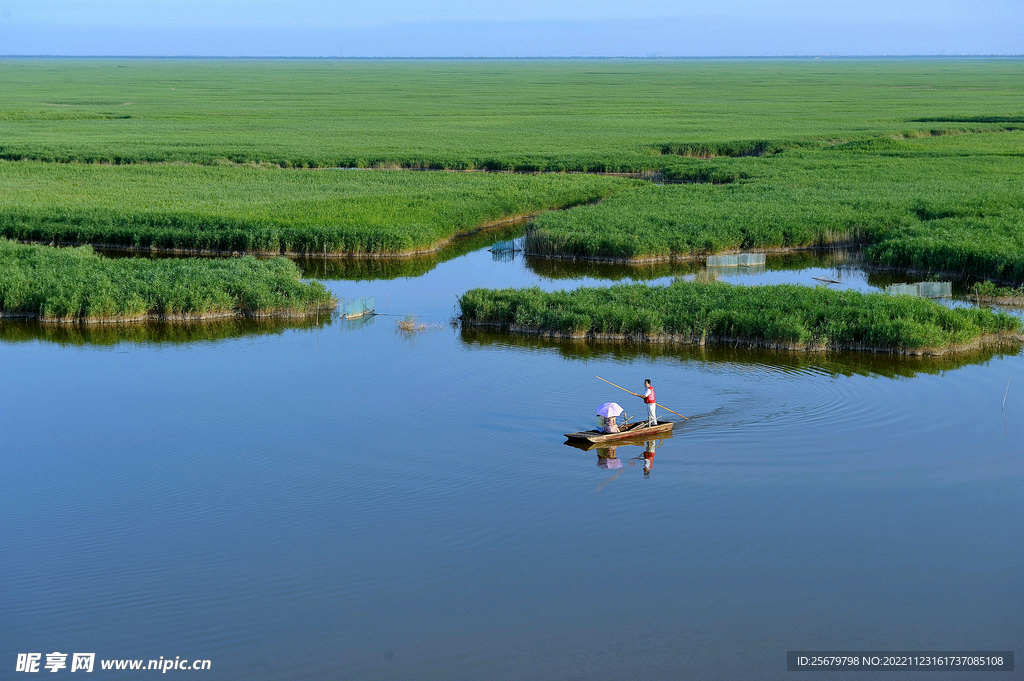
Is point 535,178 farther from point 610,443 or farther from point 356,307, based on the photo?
point 610,443

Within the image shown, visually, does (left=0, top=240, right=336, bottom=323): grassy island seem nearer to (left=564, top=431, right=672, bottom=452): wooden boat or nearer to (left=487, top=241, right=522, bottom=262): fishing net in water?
(left=487, top=241, right=522, bottom=262): fishing net in water

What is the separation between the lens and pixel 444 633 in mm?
11445

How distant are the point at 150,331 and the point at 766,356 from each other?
14.5 m

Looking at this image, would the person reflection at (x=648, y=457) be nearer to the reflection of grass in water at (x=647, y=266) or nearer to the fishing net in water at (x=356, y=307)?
the fishing net in water at (x=356, y=307)

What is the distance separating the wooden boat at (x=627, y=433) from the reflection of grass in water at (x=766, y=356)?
4904 mm

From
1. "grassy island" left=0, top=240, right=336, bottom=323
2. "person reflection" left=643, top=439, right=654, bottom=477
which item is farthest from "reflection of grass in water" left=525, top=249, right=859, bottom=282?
"person reflection" left=643, top=439, right=654, bottom=477

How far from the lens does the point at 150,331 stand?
82.3ft

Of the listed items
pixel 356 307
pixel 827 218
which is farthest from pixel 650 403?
pixel 827 218

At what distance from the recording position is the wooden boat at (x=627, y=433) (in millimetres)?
16766

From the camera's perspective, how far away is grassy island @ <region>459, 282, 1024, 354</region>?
22.7 m

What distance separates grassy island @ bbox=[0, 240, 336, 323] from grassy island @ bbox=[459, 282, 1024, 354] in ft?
15.7

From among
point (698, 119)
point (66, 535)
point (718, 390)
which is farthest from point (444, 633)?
point (698, 119)

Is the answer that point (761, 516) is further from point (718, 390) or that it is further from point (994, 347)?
point (994, 347)

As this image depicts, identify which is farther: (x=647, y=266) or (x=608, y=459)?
(x=647, y=266)
